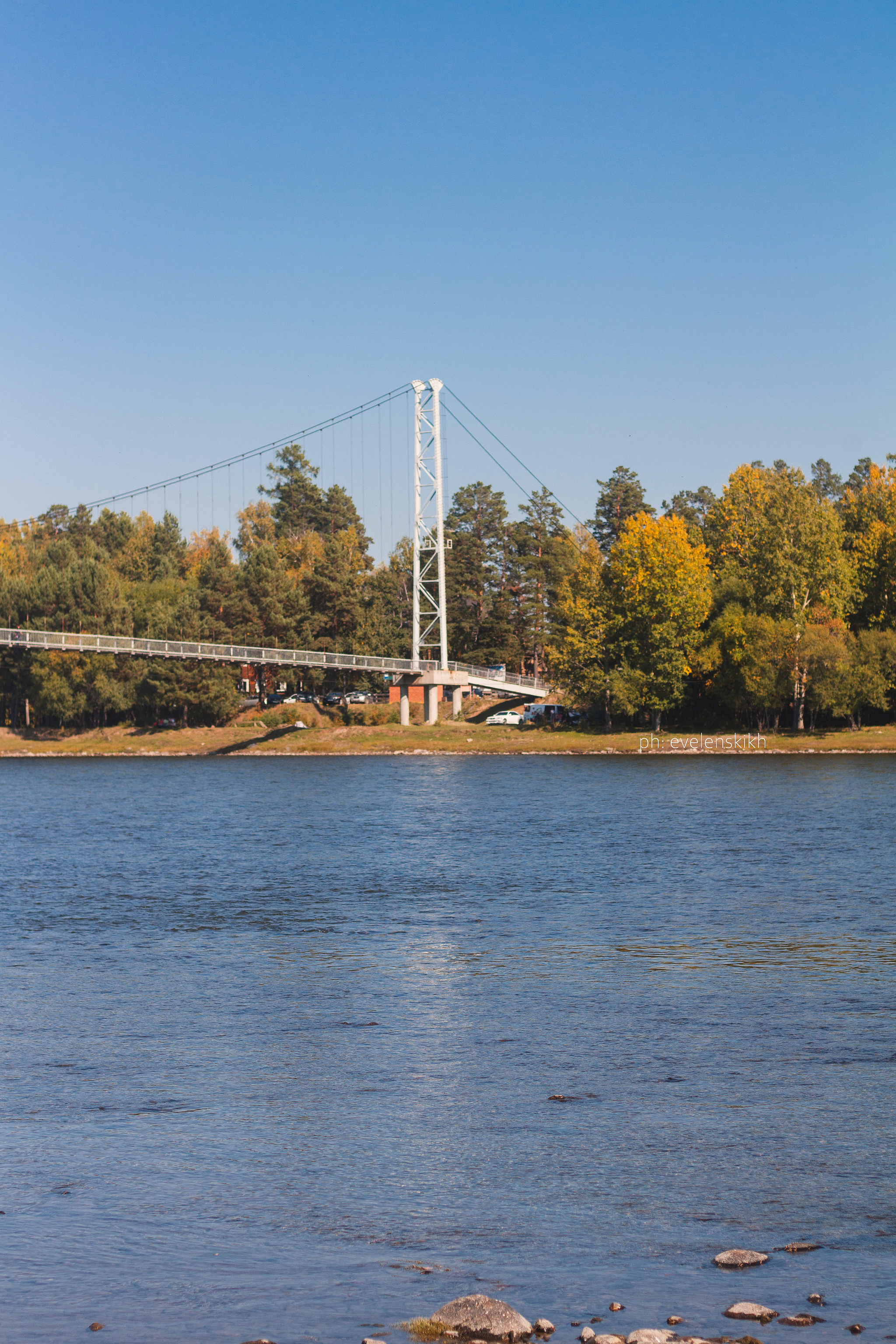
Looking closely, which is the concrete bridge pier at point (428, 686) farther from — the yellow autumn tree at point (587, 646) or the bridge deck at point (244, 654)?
the yellow autumn tree at point (587, 646)

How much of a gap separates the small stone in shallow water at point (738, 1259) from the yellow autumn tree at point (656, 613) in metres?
90.4

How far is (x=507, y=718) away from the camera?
117 metres

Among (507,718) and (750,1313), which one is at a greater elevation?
(507,718)

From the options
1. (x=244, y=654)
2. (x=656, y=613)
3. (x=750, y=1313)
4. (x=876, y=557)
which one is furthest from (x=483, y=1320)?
(x=244, y=654)

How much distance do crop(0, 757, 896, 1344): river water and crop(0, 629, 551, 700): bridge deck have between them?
76.0 meters

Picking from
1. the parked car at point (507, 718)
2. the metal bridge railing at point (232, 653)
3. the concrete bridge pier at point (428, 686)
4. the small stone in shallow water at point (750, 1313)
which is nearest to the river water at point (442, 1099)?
the small stone in shallow water at point (750, 1313)

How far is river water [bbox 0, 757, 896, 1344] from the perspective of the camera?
31.4ft

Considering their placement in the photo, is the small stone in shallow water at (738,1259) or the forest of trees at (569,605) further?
the forest of trees at (569,605)

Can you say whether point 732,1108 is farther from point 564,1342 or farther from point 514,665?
point 514,665

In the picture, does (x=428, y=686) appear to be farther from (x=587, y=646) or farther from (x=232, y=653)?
(x=587, y=646)

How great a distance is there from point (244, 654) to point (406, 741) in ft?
58.7

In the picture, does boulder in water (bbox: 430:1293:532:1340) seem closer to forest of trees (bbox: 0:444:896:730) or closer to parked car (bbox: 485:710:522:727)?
forest of trees (bbox: 0:444:896:730)

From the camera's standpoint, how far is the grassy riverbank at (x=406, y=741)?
9562 centimetres

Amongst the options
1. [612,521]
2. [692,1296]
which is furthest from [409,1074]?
[612,521]
